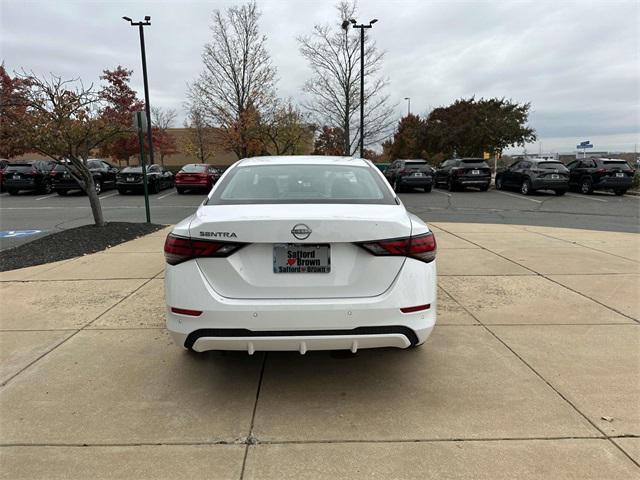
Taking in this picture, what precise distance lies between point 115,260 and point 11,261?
1.66m

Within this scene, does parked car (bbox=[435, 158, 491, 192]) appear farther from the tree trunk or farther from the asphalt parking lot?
the tree trunk

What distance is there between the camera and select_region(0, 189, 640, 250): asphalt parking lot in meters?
12.7

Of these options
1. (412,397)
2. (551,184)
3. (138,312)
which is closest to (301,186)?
(412,397)

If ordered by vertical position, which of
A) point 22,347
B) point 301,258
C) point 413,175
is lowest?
point 22,347

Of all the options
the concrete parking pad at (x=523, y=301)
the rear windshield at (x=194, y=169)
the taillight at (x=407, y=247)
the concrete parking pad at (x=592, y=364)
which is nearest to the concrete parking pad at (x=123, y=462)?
the taillight at (x=407, y=247)

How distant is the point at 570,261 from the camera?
23.0ft

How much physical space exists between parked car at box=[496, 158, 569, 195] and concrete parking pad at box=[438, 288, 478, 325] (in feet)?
56.4

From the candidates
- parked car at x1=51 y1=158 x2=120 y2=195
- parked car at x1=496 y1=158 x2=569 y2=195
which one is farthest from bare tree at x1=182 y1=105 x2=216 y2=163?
parked car at x1=496 y1=158 x2=569 y2=195

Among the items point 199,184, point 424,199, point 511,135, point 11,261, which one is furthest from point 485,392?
point 511,135

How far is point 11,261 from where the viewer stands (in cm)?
735

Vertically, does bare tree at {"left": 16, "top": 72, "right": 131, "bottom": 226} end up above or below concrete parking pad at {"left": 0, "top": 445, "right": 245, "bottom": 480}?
above

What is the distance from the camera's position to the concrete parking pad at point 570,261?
6.45m

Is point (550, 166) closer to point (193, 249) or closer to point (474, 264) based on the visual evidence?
point (474, 264)

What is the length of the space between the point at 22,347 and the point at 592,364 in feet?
15.5
